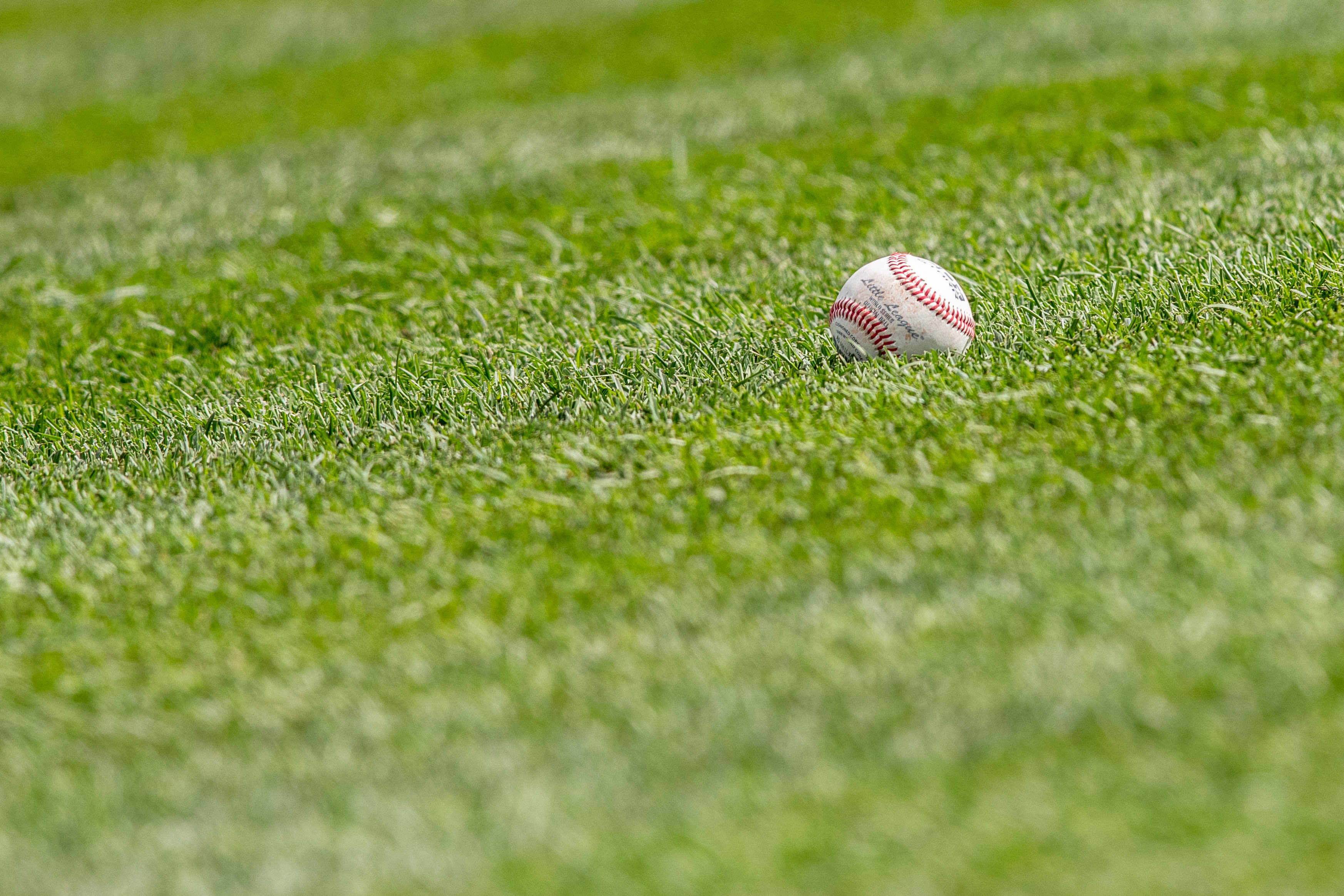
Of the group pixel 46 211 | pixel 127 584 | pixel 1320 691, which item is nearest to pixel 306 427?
pixel 127 584

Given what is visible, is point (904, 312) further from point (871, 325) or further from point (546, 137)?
point (546, 137)

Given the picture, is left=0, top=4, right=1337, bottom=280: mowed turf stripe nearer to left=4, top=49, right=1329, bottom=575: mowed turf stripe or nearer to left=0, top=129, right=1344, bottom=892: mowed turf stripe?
left=4, top=49, right=1329, bottom=575: mowed turf stripe

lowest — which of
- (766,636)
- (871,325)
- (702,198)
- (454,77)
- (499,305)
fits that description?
(766,636)

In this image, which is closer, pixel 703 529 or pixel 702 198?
pixel 703 529

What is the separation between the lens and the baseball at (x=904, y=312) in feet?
16.6

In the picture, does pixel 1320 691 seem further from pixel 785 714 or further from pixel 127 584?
pixel 127 584

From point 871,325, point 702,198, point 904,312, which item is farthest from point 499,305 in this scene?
point 904,312

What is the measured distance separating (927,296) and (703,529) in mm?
1441

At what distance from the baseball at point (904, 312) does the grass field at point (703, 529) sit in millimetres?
178

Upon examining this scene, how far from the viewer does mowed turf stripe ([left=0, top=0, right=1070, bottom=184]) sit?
37.3 feet

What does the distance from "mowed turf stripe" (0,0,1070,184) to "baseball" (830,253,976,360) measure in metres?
6.92

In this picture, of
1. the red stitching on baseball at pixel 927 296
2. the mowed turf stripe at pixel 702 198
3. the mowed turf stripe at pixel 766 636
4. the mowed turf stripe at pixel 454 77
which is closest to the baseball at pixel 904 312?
the red stitching on baseball at pixel 927 296

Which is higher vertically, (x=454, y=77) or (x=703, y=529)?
(x=454, y=77)

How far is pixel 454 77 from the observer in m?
12.6
